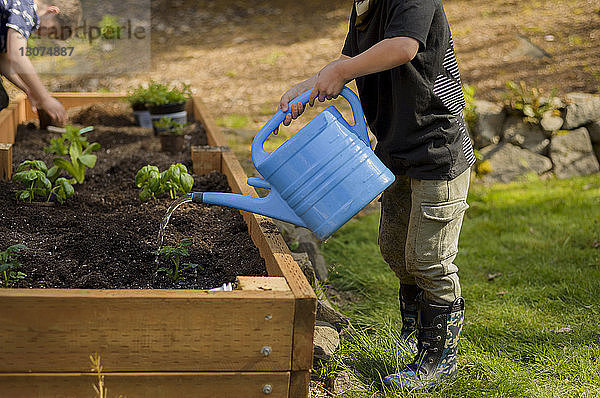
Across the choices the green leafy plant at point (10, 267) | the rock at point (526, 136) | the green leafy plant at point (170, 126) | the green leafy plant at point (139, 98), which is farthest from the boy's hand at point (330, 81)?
the rock at point (526, 136)

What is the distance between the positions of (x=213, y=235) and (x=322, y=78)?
980mm

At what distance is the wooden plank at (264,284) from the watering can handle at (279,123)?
381 millimetres

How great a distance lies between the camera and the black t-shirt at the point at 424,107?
2.23 m

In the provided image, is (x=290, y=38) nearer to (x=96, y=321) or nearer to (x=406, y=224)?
(x=406, y=224)

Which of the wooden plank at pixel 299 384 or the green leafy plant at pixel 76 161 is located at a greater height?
the wooden plank at pixel 299 384

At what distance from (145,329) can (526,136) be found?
446 centimetres

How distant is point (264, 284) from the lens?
1930 mm

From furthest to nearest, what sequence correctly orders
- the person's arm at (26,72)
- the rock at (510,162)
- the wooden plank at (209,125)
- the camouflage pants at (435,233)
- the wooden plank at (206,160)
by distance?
the rock at (510,162), the wooden plank at (209,125), the wooden plank at (206,160), the person's arm at (26,72), the camouflage pants at (435,233)

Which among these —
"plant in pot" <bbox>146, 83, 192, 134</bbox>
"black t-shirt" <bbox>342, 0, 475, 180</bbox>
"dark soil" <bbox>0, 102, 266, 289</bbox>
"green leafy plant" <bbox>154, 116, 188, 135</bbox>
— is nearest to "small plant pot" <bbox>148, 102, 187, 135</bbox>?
"plant in pot" <bbox>146, 83, 192, 134</bbox>

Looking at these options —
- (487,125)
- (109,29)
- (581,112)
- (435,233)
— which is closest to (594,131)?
(581,112)

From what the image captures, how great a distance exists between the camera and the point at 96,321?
5.82ft

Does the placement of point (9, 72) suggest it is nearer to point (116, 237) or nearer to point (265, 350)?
point (116, 237)

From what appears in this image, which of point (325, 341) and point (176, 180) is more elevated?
point (176, 180)

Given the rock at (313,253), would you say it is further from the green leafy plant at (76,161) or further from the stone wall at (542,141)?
the stone wall at (542,141)
